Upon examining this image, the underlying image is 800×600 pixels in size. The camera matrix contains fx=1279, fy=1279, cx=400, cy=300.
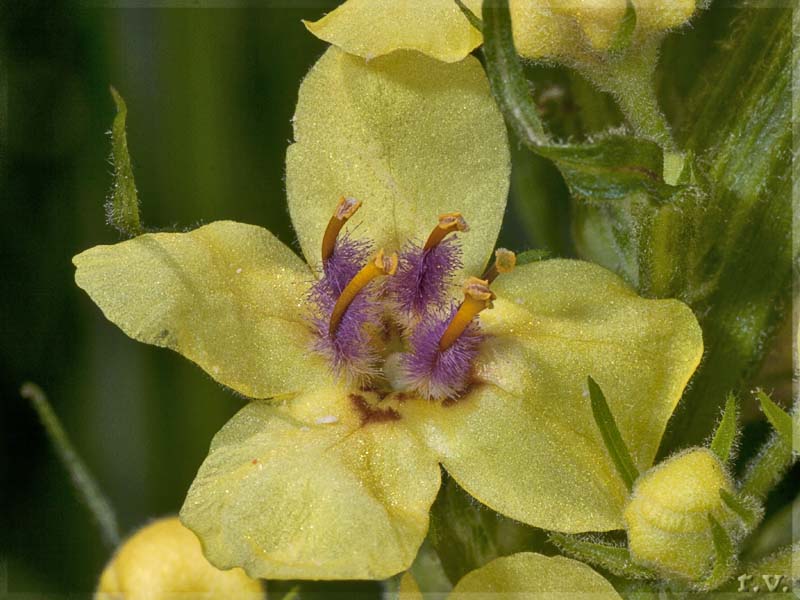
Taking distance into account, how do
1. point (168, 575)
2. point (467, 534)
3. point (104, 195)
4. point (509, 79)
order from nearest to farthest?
1. point (509, 79)
2. point (467, 534)
3. point (168, 575)
4. point (104, 195)

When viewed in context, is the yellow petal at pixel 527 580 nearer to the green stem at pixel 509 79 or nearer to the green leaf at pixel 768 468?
the green leaf at pixel 768 468

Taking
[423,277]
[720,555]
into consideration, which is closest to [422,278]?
[423,277]

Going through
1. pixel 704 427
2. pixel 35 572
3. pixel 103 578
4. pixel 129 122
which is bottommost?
pixel 35 572

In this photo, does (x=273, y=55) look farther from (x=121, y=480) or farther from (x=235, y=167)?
(x=121, y=480)

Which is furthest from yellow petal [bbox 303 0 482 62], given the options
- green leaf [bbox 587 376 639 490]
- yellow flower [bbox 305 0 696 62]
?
green leaf [bbox 587 376 639 490]

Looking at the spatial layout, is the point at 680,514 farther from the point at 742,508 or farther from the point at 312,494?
the point at 312,494

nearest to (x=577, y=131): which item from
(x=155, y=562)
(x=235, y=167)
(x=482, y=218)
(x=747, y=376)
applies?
(x=482, y=218)

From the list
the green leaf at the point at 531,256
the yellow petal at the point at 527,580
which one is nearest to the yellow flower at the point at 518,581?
the yellow petal at the point at 527,580
